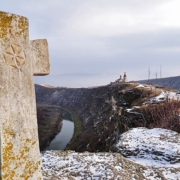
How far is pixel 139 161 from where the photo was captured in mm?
6016

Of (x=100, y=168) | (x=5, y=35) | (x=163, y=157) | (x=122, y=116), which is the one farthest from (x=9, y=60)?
(x=122, y=116)

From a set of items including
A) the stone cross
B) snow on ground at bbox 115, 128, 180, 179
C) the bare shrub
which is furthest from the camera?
the bare shrub

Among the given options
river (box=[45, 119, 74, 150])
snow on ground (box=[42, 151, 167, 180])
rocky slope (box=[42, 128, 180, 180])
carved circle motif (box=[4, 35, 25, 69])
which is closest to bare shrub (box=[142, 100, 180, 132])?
rocky slope (box=[42, 128, 180, 180])

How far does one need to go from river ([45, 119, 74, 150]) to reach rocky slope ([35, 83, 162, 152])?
1.73m

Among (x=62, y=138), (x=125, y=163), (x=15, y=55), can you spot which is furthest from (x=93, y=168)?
(x=62, y=138)

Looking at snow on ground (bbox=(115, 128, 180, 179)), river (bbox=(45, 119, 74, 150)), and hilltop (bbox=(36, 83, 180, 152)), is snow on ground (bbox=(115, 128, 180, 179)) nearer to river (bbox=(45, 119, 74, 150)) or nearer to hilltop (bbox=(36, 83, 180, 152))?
hilltop (bbox=(36, 83, 180, 152))

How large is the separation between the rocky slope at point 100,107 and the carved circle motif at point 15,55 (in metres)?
14.8

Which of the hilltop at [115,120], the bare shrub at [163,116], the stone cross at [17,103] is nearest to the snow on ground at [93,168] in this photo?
the stone cross at [17,103]

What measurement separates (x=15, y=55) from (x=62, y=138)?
3313cm

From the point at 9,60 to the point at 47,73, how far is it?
647mm

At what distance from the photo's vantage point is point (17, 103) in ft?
7.97

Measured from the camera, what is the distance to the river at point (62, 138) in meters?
29.8

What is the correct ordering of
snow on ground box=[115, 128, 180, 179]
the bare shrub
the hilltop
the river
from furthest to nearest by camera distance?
the river < the hilltop < the bare shrub < snow on ground box=[115, 128, 180, 179]

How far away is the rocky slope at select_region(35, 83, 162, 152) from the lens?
19353mm
